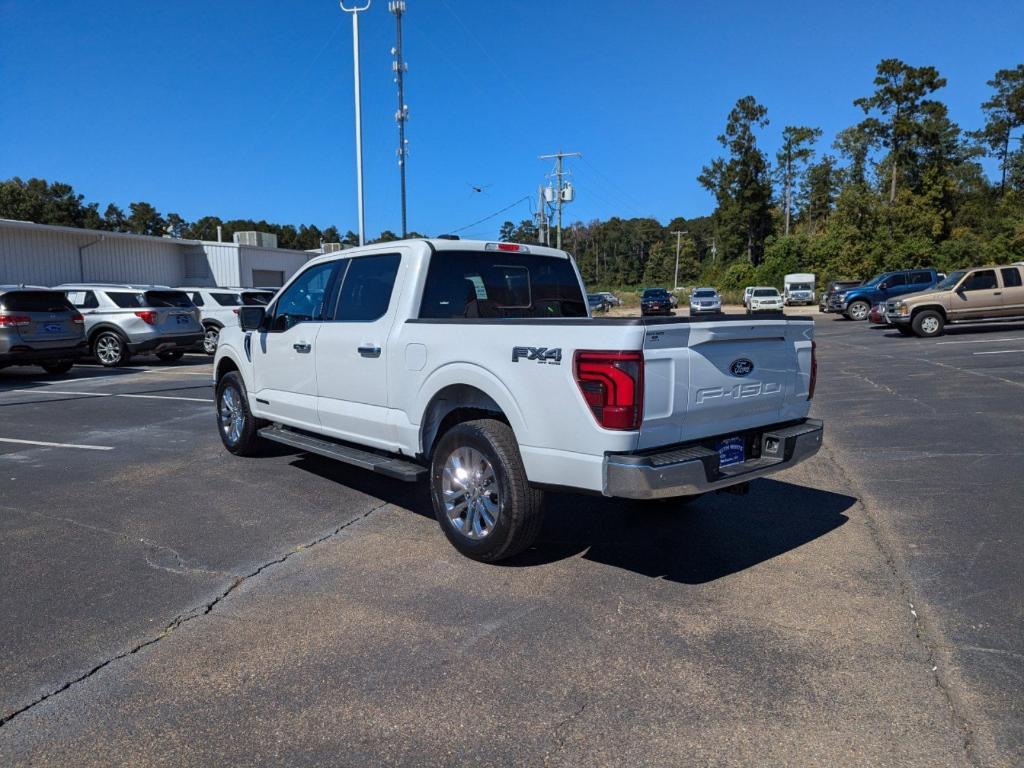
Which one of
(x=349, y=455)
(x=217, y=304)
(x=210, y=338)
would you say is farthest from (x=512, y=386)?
(x=217, y=304)

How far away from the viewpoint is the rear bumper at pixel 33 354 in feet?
44.7

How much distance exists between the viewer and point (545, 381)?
13.4 ft

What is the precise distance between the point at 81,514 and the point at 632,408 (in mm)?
4415

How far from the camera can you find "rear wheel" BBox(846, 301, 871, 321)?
3209cm

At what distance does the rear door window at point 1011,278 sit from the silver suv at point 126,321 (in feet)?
69.0

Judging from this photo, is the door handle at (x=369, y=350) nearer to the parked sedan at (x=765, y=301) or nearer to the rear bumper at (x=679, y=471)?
the rear bumper at (x=679, y=471)

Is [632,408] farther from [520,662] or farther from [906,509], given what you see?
[906,509]

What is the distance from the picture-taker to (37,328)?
13.9 meters

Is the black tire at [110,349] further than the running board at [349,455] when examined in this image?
Yes

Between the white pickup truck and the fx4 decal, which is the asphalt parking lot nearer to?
the white pickup truck

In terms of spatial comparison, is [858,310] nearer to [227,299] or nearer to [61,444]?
[227,299]

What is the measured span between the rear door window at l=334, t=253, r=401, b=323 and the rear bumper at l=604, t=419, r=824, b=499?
2367 mm

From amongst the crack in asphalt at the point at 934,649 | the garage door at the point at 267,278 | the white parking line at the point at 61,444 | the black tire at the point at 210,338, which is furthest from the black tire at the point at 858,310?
the white parking line at the point at 61,444

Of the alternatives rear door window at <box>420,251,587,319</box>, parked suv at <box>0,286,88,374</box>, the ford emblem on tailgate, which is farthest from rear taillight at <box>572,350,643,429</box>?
parked suv at <box>0,286,88,374</box>
